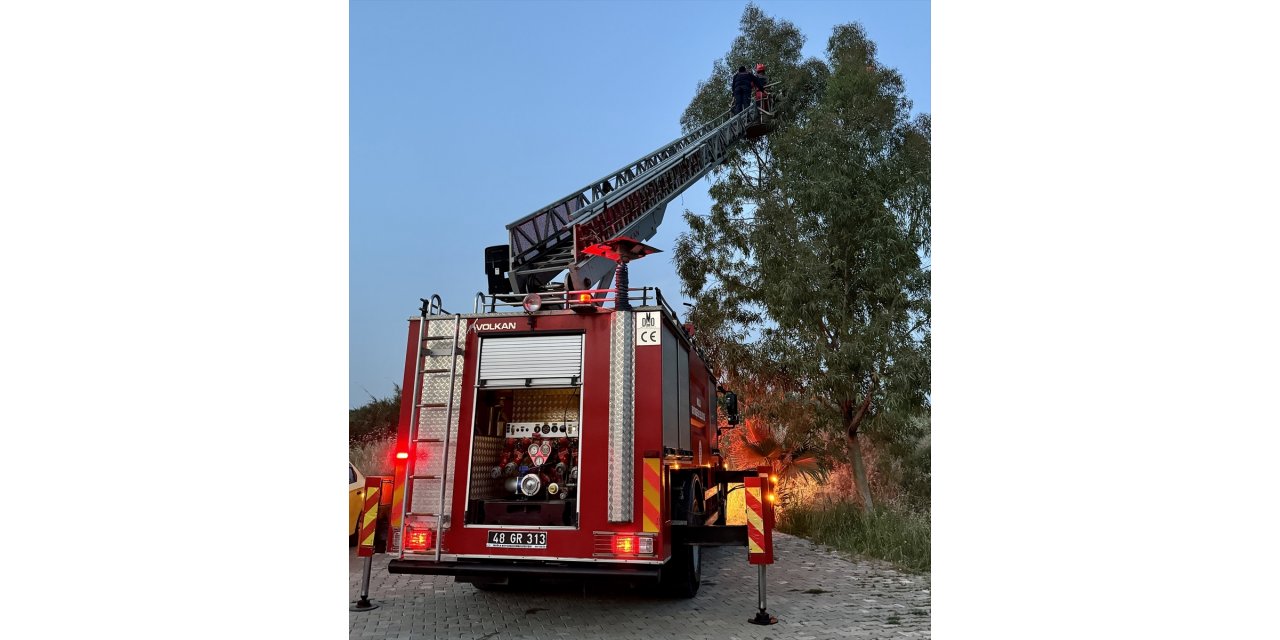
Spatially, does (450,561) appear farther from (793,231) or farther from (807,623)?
(793,231)

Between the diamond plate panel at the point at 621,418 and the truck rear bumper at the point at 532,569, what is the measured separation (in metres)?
0.35

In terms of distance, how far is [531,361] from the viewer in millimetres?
5980

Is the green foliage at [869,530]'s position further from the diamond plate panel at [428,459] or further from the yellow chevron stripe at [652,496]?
the diamond plate panel at [428,459]

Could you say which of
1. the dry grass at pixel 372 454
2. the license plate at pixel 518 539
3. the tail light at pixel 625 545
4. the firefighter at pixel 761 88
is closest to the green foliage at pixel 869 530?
the tail light at pixel 625 545

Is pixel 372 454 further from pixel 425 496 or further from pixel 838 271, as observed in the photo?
pixel 425 496

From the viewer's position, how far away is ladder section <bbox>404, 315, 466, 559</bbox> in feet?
18.7

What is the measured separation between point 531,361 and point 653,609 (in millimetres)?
2453

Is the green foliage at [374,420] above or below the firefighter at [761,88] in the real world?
below

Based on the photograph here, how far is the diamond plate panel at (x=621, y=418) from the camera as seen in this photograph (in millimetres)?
5496

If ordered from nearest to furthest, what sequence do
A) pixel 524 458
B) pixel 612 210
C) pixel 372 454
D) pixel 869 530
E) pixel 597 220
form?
1. pixel 524 458
2. pixel 869 530
3. pixel 597 220
4. pixel 612 210
5. pixel 372 454

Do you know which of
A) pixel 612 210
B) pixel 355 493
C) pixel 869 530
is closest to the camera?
pixel 355 493

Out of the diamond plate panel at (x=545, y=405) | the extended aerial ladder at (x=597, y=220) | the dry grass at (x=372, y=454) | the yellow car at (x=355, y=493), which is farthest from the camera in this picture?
the dry grass at (x=372, y=454)

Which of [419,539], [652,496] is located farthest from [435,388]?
[652,496]

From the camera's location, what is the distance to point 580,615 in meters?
6.28
